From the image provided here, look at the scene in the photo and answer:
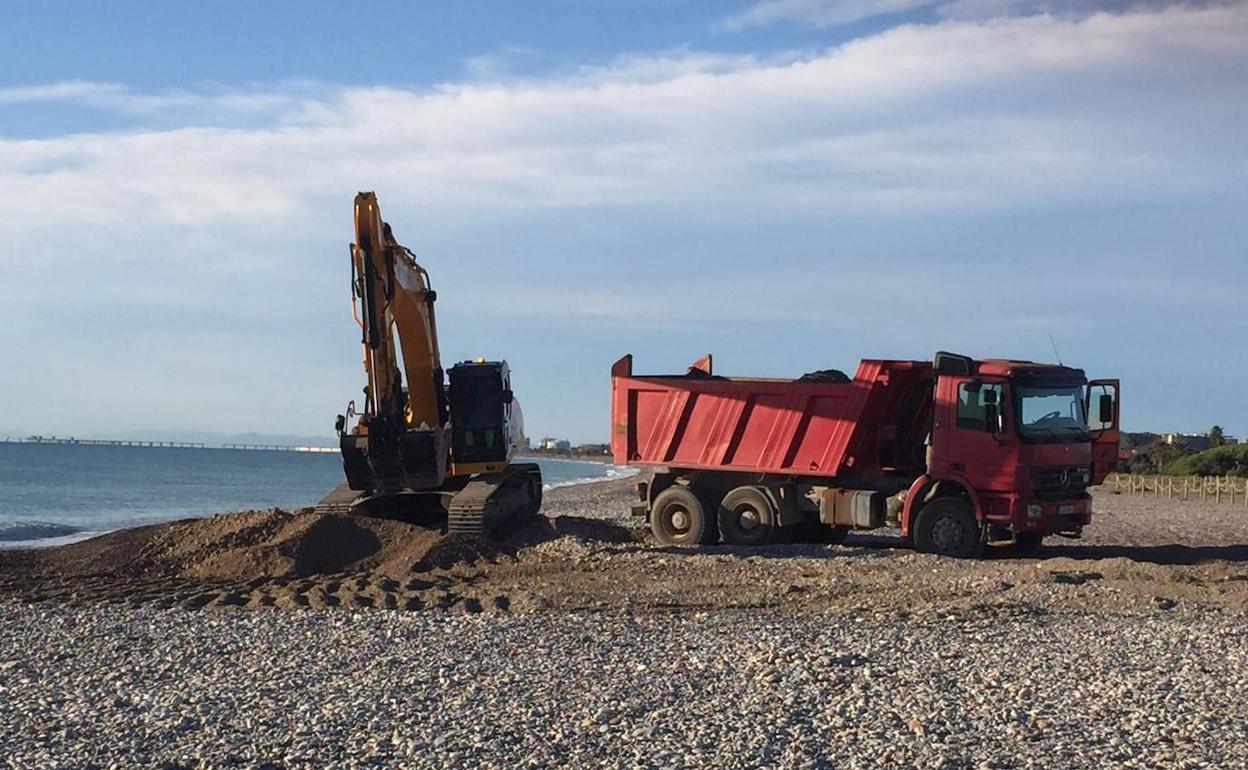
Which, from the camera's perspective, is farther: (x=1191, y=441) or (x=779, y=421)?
Answer: (x=1191, y=441)

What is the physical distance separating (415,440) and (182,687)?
1016cm

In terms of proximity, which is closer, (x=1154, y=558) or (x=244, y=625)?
(x=244, y=625)

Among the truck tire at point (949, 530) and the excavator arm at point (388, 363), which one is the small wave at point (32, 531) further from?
the truck tire at point (949, 530)

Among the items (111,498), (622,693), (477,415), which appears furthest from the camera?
(111,498)

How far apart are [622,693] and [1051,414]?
40.0 ft

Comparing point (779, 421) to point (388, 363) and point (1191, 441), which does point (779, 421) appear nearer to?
Result: point (388, 363)

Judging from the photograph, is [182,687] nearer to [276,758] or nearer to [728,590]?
[276,758]

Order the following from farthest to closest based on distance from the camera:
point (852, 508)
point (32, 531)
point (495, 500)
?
point (32, 531) → point (852, 508) → point (495, 500)

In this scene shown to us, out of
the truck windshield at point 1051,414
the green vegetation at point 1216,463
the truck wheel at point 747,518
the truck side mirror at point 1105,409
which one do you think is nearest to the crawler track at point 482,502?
the truck wheel at point 747,518

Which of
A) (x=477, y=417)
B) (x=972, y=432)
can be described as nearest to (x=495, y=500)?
(x=477, y=417)

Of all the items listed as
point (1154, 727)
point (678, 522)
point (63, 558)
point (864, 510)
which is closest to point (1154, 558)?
point (864, 510)

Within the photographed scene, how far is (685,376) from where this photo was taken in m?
22.7

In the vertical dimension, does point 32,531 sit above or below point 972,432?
below

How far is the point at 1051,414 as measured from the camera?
20.0 m
